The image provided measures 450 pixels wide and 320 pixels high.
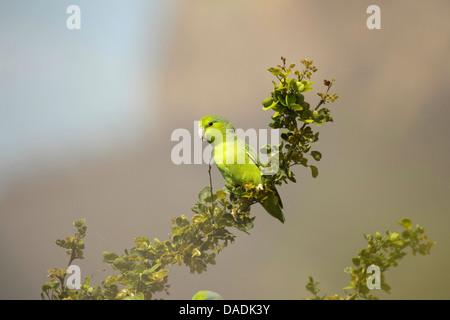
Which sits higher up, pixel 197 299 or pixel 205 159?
pixel 205 159

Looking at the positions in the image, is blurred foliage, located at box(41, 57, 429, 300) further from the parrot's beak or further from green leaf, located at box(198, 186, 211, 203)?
the parrot's beak

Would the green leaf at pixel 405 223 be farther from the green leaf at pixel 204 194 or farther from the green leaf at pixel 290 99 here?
the green leaf at pixel 204 194

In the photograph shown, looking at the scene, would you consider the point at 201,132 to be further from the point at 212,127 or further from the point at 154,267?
the point at 154,267

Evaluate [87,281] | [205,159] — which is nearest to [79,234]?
[87,281]
